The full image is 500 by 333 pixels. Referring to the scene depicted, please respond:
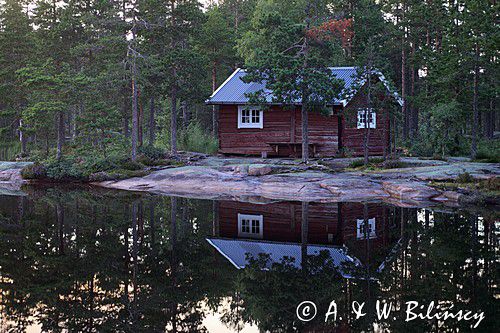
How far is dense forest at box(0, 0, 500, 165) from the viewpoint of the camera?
92.4ft

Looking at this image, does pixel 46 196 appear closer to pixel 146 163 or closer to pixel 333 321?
pixel 146 163

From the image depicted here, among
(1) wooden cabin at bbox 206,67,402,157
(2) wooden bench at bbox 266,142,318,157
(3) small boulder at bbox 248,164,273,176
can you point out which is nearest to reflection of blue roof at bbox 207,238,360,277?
(3) small boulder at bbox 248,164,273,176

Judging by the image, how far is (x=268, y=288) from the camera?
26.8ft

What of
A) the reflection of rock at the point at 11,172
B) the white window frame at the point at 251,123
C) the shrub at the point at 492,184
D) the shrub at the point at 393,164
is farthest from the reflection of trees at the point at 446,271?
the reflection of rock at the point at 11,172

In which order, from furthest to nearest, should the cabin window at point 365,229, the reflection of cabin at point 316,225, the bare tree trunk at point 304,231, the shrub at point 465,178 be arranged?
the shrub at point 465,178 < the cabin window at point 365,229 < the reflection of cabin at point 316,225 < the bare tree trunk at point 304,231

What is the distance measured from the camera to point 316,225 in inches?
563

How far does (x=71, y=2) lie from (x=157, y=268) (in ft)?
122

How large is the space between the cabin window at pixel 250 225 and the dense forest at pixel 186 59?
13011mm

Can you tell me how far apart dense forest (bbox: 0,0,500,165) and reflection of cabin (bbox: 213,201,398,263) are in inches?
440

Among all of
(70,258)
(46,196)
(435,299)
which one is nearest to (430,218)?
(435,299)

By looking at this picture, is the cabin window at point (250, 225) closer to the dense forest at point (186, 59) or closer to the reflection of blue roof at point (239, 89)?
the dense forest at point (186, 59)

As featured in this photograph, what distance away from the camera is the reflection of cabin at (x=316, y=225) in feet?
39.9

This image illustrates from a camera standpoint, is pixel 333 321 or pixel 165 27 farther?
pixel 165 27

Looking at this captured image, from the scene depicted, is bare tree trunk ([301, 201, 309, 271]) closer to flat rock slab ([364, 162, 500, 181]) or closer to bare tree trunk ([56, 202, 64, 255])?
bare tree trunk ([56, 202, 64, 255])
